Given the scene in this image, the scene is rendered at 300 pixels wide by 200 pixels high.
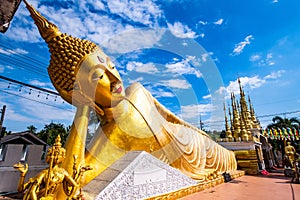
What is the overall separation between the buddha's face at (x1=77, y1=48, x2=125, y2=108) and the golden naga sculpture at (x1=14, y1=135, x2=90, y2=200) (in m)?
1.67

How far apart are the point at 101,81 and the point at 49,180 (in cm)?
216

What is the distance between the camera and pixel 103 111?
4164 mm

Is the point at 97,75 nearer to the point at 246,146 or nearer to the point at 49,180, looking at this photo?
the point at 49,180

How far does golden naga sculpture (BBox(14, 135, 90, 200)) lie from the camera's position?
178cm

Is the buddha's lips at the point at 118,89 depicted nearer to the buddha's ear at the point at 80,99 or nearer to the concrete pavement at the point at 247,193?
the buddha's ear at the point at 80,99

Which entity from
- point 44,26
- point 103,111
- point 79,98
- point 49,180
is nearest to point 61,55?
point 44,26

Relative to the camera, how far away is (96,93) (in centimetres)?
371

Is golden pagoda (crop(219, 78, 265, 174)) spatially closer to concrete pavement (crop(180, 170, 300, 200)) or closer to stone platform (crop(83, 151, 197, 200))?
concrete pavement (crop(180, 170, 300, 200))

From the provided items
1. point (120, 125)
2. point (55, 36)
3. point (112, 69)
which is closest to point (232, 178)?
point (120, 125)

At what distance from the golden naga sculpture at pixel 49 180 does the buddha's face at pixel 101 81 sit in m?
1.67

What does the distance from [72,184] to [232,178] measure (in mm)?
7531

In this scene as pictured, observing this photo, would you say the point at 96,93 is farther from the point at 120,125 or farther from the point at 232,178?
the point at 232,178

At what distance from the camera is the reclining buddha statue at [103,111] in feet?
10.8

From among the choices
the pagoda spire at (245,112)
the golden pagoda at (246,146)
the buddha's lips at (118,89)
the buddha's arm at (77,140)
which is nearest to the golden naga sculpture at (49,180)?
the buddha's arm at (77,140)
